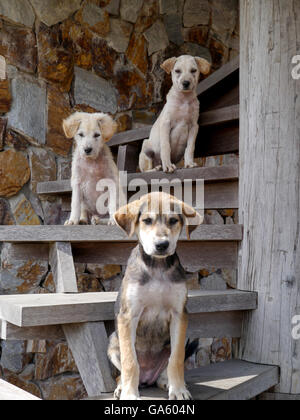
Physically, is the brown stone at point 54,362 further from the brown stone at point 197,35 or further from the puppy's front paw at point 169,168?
the brown stone at point 197,35

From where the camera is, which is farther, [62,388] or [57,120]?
[57,120]

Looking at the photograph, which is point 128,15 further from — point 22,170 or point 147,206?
point 147,206

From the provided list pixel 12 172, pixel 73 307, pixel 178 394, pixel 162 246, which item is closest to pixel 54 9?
pixel 12 172

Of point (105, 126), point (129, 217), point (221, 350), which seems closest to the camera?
point (129, 217)

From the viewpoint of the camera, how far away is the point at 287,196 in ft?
7.95

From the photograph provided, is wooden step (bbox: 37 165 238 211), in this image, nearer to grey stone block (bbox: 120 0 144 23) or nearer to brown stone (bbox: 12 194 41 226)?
brown stone (bbox: 12 194 41 226)

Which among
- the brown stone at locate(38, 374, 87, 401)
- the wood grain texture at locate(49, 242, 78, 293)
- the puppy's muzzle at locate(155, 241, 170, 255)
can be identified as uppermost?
the puppy's muzzle at locate(155, 241, 170, 255)

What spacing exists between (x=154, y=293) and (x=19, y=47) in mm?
2822

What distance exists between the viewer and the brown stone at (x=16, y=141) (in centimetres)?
367

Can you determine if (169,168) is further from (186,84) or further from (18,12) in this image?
(18,12)

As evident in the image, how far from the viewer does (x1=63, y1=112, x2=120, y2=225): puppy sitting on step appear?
2969 millimetres

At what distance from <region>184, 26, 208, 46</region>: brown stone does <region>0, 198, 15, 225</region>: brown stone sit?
9.52 ft

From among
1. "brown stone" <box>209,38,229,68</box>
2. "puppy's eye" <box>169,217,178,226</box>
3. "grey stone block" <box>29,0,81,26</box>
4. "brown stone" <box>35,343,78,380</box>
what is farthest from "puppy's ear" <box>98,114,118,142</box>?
"brown stone" <box>209,38,229,68</box>

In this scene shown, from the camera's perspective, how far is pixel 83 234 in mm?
2453
